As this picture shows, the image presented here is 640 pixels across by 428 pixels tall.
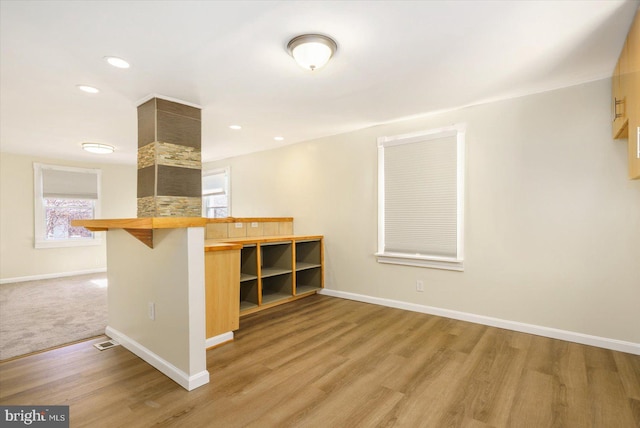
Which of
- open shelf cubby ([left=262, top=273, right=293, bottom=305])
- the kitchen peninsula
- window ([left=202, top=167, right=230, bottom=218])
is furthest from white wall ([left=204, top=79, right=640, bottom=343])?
window ([left=202, top=167, right=230, bottom=218])

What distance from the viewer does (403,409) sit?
1.91m

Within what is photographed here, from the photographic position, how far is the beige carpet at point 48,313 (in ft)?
9.83

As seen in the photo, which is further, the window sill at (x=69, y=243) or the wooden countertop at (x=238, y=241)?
the window sill at (x=69, y=243)

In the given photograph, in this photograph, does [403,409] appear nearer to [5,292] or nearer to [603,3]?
[603,3]

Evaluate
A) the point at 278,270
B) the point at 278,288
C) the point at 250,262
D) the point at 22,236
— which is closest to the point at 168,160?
the point at 250,262

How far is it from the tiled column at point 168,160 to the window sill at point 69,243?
4.49m

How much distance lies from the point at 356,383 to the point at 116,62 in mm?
2982

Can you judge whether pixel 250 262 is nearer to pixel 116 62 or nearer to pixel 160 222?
pixel 160 222

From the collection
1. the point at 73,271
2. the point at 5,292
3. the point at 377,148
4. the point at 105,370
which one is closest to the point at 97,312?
the point at 105,370

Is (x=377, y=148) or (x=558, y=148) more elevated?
(x=377, y=148)

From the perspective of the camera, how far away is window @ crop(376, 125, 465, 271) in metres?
3.50

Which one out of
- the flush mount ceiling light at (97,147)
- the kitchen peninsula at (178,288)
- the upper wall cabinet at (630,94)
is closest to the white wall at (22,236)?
the flush mount ceiling light at (97,147)

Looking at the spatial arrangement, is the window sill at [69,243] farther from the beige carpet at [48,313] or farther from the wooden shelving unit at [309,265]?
the wooden shelving unit at [309,265]

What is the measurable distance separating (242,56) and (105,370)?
2.63 m
